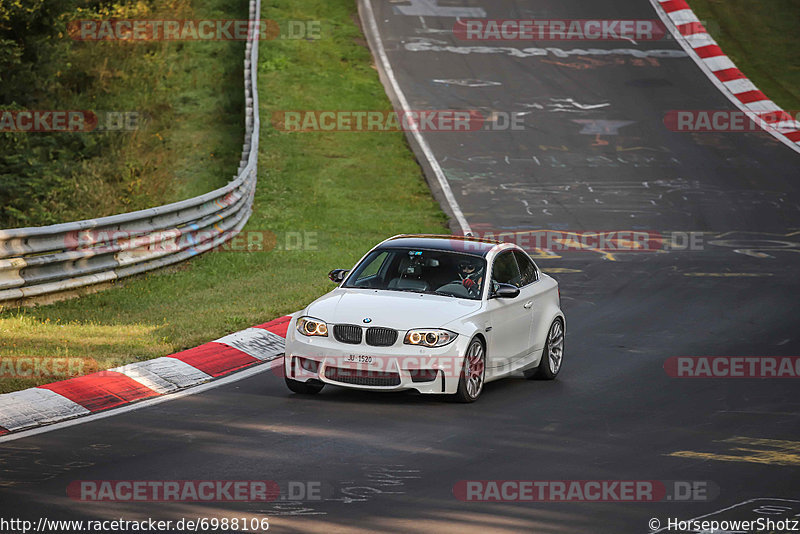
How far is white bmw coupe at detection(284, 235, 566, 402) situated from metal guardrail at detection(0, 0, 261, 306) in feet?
14.2

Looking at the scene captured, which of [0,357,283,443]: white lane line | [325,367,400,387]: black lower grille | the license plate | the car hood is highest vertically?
the car hood

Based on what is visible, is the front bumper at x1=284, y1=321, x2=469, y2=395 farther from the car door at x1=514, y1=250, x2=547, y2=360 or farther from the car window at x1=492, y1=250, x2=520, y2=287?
the car door at x1=514, y1=250, x2=547, y2=360

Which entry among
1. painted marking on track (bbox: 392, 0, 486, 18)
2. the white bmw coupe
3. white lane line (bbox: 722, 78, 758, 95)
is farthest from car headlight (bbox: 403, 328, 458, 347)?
painted marking on track (bbox: 392, 0, 486, 18)

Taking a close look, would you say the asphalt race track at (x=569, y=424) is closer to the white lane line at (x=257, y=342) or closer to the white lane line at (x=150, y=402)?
the white lane line at (x=150, y=402)

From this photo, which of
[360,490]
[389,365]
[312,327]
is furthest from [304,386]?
[360,490]

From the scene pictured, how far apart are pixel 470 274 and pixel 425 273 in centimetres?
47

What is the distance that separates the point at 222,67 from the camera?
37.8m

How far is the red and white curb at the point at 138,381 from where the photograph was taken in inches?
390

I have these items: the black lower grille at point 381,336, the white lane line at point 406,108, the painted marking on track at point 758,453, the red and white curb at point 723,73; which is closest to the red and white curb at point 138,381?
the black lower grille at point 381,336

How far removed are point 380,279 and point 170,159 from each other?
19.5 metres

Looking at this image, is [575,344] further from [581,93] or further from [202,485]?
[581,93]

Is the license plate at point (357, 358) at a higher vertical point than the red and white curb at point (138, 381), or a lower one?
higher

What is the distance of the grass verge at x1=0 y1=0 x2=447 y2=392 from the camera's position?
512 inches

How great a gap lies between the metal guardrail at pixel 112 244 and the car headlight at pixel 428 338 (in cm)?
567
